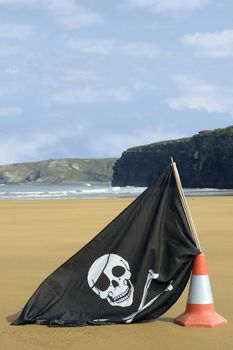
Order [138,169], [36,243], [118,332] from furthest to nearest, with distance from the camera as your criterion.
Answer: [138,169], [36,243], [118,332]

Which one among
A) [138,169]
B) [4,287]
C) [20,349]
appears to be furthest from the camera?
[138,169]

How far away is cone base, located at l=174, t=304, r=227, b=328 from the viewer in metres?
5.34

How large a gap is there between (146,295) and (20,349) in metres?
1.34

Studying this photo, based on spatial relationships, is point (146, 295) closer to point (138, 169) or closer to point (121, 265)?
point (121, 265)

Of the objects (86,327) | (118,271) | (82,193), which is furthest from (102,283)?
(82,193)

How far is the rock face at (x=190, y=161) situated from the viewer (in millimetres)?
121812

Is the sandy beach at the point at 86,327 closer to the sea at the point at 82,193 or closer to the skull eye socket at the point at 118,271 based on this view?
the skull eye socket at the point at 118,271

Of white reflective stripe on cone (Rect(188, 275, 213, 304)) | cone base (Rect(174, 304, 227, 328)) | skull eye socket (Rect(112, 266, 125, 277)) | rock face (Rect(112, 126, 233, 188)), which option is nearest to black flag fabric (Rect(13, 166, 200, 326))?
skull eye socket (Rect(112, 266, 125, 277))

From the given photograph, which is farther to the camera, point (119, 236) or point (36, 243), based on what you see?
point (36, 243)

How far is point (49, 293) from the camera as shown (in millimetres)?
5516

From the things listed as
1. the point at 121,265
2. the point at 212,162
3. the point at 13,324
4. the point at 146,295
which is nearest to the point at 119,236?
the point at 121,265

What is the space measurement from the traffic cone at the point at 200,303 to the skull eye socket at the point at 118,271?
0.71 metres

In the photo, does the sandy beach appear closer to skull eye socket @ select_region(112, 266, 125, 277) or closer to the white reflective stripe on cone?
the white reflective stripe on cone

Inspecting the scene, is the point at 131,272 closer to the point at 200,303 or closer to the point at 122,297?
the point at 122,297
